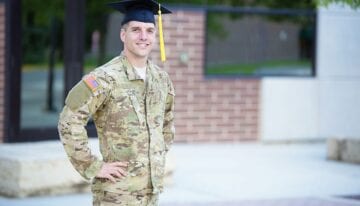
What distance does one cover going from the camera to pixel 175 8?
13547mm

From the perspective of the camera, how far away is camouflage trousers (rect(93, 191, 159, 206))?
4348 mm

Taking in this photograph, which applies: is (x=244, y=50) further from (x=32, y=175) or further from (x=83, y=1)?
(x=32, y=175)

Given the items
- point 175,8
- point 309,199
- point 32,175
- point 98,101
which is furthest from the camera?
point 175,8

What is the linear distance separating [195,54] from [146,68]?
30.6 ft

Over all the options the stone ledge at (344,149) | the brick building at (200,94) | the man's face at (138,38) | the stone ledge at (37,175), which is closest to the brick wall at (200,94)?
the brick building at (200,94)

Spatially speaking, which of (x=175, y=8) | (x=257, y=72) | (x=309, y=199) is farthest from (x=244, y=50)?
(x=309, y=199)

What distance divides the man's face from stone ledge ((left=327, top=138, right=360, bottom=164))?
7.88 m

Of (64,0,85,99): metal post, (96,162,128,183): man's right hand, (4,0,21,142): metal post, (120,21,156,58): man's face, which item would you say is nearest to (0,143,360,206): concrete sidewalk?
(64,0,85,99): metal post

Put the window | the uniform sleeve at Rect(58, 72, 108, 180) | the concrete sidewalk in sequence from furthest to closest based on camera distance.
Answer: the window < the concrete sidewalk < the uniform sleeve at Rect(58, 72, 108, 180)

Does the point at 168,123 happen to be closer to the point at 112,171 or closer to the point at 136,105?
the point at 136,105

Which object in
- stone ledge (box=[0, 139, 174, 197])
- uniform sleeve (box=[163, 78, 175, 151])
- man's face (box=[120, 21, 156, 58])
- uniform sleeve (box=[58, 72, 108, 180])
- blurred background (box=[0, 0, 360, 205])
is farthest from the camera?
blurred background (box=[0, 0, 360, 205])

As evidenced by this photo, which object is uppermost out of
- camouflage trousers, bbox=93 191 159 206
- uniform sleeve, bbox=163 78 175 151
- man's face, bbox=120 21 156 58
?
man's face, bbox=120 21 156 58

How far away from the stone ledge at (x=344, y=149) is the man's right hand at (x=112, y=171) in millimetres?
7959

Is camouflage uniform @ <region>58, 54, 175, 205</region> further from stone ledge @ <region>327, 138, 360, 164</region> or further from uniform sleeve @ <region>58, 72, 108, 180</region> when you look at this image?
stone ledge @ <region>327, 138, 360, 164</region>
